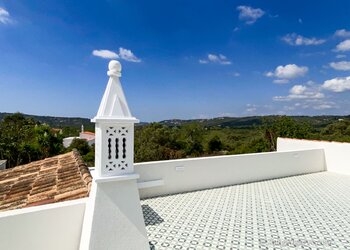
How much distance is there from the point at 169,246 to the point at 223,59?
2558cm

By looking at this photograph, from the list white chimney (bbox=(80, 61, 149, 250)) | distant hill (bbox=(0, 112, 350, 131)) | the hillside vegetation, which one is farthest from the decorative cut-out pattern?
distant hill (bbox=(0, 112, 350, 131))

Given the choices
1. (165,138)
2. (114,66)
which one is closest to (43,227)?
(114,66)

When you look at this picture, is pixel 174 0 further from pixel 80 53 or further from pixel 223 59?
pixel 223 59

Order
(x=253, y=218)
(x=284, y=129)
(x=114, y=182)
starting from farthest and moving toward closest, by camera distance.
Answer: (x=284, y=129) < (x=253, y=218) < (x=114, y=182)

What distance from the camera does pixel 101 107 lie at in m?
2.80

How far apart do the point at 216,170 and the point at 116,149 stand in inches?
174

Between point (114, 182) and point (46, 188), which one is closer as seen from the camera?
point (114, 182)

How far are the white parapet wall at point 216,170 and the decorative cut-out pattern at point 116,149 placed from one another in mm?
2816

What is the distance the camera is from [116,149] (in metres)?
2.84

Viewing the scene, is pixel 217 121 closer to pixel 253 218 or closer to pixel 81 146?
pixel 81 146

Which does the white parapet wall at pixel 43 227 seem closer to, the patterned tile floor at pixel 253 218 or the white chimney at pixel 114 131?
the white chimney at pixel 114 131

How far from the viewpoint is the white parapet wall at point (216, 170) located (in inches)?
228

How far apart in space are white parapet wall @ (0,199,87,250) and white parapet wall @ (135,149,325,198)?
2773mm

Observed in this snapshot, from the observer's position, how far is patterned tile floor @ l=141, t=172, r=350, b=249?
3600 mm
